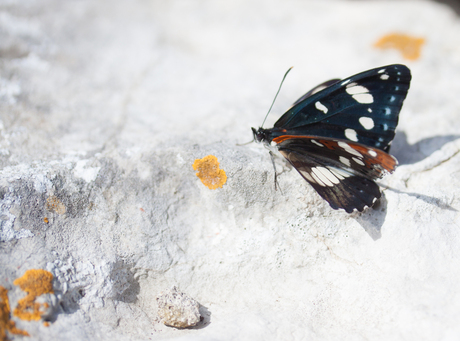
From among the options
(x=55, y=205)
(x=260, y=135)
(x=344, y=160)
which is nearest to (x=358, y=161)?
(x=344, y=160)

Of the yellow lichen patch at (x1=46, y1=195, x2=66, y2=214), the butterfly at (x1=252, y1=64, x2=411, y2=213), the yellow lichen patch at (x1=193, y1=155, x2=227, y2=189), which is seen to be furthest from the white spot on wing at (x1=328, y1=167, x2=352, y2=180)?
the yellow lichen patch at (x1=46, y1=195, x2=66, y2=214)

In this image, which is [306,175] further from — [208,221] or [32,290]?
[32,290]

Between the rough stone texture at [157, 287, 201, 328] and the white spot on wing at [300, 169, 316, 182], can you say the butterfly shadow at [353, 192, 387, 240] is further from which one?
the rough stone texture at [157, 287, 201, 328]

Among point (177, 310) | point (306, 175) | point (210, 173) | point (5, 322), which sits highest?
point (306, 175)

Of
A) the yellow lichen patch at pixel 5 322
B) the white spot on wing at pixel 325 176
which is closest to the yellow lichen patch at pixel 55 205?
the yellow lichen patch at pixel 5 322

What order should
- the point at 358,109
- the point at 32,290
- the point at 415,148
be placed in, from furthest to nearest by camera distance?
the point at 415,148 → the point at 358,109 → the point at 32,290

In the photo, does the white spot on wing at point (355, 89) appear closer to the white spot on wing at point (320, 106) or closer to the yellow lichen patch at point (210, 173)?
the white spot on wing at point (320, 106)
